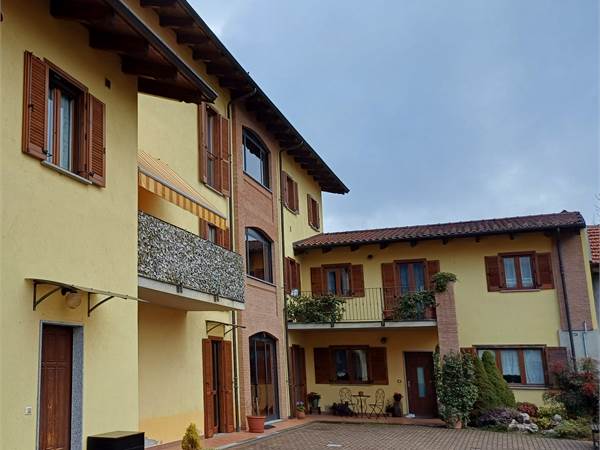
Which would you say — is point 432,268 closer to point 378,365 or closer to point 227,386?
point 378,365

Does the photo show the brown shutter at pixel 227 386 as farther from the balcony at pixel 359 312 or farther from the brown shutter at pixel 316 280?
the brown shutter at pixel 316 280

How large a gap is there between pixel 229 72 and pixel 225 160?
2.83m

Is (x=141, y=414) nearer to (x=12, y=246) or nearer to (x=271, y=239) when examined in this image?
(x=12, y=246)

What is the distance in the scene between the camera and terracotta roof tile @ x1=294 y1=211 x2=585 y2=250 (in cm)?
2395

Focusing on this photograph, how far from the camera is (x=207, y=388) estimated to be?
17812 mm

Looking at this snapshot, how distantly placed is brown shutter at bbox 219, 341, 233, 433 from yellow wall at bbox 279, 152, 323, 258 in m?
7.22

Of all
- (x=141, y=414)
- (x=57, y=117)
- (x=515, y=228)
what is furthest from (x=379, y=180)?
(x=57, y=117)

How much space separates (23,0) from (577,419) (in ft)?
64.6

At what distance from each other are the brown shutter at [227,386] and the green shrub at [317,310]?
5.97 meters

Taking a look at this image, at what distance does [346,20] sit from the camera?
2858cm

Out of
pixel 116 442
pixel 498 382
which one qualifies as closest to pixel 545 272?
pixel 498 382

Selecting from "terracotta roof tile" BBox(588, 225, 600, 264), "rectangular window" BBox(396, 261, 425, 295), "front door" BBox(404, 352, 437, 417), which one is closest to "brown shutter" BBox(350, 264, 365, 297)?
"rectangular window" BBox(396, 261, 425, 295)

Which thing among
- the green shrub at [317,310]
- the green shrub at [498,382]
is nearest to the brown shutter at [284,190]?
the green shrub at [317,310]

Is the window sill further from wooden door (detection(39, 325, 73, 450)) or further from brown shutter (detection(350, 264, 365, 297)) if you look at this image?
brown shutter (detection(350, 264, 365, 297))
